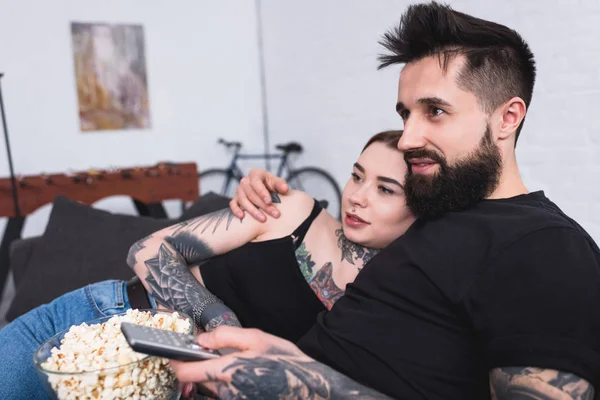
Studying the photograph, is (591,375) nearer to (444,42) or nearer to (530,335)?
(530,335)

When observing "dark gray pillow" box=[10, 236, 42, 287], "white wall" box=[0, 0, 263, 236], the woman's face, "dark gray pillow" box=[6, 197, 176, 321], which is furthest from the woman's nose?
"white wall" box=[0, 0, 263, 236]

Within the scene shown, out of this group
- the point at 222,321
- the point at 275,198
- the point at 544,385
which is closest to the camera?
the point at 544,385

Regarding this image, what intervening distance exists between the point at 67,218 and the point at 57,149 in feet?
7.74

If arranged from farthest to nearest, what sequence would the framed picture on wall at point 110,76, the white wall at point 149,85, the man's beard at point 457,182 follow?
the framed picture on wall at point 110,76, the white wall at point 149,85, the man's beard at point 457,182

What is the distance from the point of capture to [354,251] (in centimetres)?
130

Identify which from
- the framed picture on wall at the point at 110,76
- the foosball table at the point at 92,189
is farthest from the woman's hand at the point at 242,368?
the framed picture on wall at the point at 110,76

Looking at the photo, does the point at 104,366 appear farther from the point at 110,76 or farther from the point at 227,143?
the point at 227,143

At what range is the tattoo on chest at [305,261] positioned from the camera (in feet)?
4.18

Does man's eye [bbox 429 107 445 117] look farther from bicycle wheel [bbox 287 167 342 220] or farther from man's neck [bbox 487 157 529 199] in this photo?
bicycle wheel [bbox 287 167 342 220]

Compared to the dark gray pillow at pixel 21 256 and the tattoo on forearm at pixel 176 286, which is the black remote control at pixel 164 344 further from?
the dark gray pillow at pixel 21 256

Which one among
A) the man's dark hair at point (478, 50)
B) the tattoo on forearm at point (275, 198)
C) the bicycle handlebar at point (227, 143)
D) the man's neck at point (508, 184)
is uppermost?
the man's dark hair at point (478, 50)

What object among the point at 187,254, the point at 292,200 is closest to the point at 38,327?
the point at 187,254

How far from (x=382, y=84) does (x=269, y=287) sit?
2331mm

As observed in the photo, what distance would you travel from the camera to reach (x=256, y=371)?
82cm
